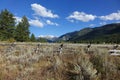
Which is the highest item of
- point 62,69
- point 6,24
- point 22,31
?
point 6,24

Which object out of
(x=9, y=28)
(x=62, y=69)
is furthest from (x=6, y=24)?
(x=62, y=69)

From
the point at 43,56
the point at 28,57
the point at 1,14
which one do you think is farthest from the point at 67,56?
the point at 1,14

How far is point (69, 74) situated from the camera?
10672 millimetres

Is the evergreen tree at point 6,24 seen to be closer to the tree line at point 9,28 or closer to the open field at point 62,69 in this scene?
the tree line at point 9,28

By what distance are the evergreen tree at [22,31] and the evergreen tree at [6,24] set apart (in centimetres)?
292

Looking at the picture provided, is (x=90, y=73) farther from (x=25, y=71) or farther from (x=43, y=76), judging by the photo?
(x=25, y=71)

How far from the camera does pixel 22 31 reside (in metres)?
57.6

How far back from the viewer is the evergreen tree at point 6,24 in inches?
2072

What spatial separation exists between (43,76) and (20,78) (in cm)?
108

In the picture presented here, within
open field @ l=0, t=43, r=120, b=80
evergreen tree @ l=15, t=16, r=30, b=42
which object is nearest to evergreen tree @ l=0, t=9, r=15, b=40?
evergreen tree @ l=15, t=16, r=30, b=42

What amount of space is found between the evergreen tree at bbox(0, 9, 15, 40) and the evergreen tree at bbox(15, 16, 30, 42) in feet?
9.59

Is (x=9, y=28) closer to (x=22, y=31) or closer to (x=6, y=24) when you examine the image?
(x=6, y=24)

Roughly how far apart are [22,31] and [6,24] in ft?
18.5

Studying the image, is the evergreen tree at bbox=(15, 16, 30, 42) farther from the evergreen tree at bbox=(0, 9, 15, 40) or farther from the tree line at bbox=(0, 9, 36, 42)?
the evergreen tree at bbox=(0, 9, 15, 40)
